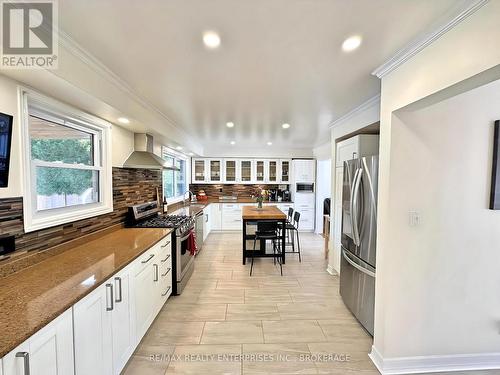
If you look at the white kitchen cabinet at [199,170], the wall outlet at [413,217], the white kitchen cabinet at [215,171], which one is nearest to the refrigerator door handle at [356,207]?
the wall outlet at [413,217]

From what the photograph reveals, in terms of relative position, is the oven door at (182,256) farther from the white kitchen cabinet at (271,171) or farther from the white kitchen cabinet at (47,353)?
the white kitchen cabinet at (271,171)

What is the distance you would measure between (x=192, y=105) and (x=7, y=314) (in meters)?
2.49

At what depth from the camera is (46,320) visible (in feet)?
3.41

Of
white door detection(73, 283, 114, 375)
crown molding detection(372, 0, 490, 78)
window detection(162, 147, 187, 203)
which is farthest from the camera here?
window detection(162, 147, 187, 203)

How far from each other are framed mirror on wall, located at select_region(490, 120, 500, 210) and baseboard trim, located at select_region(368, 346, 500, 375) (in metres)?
1.27

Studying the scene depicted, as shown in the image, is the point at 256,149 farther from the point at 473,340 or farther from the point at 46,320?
the point at 46,320

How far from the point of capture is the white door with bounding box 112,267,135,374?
165 cm

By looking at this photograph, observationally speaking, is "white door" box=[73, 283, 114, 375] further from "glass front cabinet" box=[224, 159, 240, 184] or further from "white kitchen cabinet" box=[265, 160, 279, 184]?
"white kitchen cabinet" box=[265, 160, 279, 184]

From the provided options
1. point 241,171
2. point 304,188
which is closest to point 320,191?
point 304,188

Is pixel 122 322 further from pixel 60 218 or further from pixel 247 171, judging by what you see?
pixel 247 171

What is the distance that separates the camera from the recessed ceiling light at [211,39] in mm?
1454

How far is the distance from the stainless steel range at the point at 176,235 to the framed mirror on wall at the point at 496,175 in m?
3.18

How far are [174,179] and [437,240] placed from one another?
5003 mm

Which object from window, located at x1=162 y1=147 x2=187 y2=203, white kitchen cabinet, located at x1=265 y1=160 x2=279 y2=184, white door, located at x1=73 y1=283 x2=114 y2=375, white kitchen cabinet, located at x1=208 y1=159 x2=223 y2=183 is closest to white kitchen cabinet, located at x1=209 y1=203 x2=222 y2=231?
white kitchen cabinet, located at x1=208 y1=159 x2=223 y2=183
